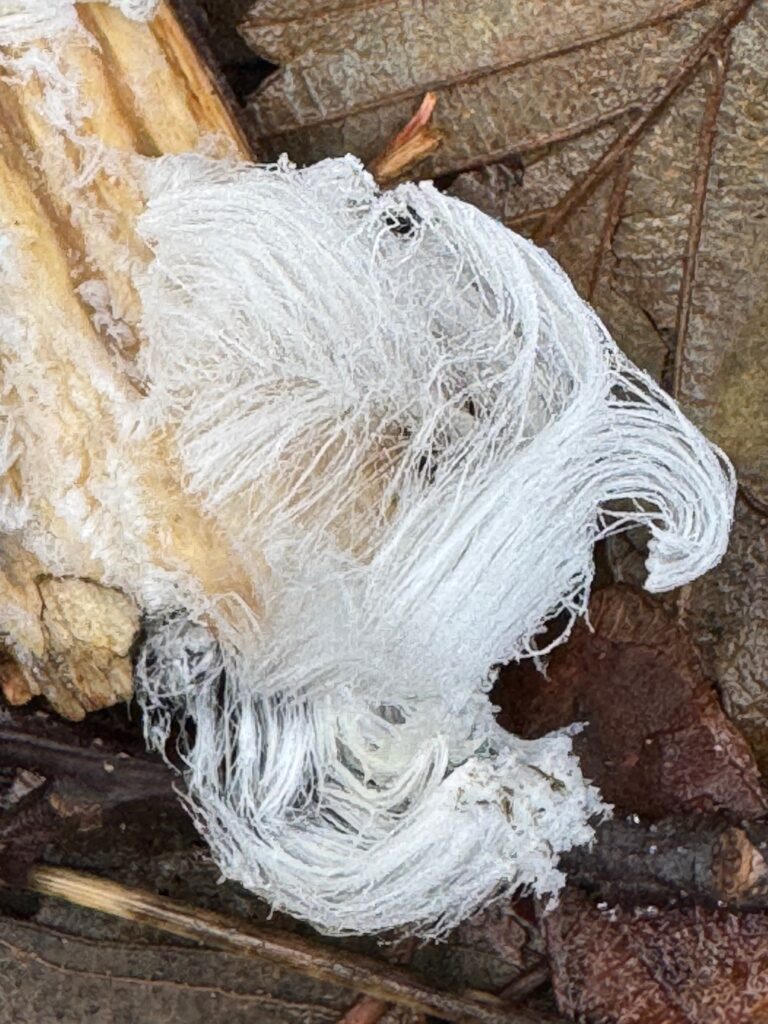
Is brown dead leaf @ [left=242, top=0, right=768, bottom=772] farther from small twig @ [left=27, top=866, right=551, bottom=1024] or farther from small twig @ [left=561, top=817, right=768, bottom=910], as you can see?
small twig @ [left=27, top=866, right=551, bottom=1024]

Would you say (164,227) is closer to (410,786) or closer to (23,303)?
(23,303)

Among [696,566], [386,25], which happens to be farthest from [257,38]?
[696,566]

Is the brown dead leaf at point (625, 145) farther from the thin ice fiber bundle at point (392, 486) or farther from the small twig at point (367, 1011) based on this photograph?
the small twig at point (367, 1011)

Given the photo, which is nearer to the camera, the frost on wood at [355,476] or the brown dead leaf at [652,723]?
the frost on wood at [355,476]

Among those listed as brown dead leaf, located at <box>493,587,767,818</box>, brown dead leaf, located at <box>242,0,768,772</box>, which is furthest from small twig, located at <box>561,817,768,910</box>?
brown dead leaf, located at <box>242,0,768,772</box>

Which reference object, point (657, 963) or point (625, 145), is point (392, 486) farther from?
point (657, 963)

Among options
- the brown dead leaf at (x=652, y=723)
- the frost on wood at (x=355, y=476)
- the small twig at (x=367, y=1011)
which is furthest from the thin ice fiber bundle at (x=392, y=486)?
the small twig at (x=367, y=1011)
